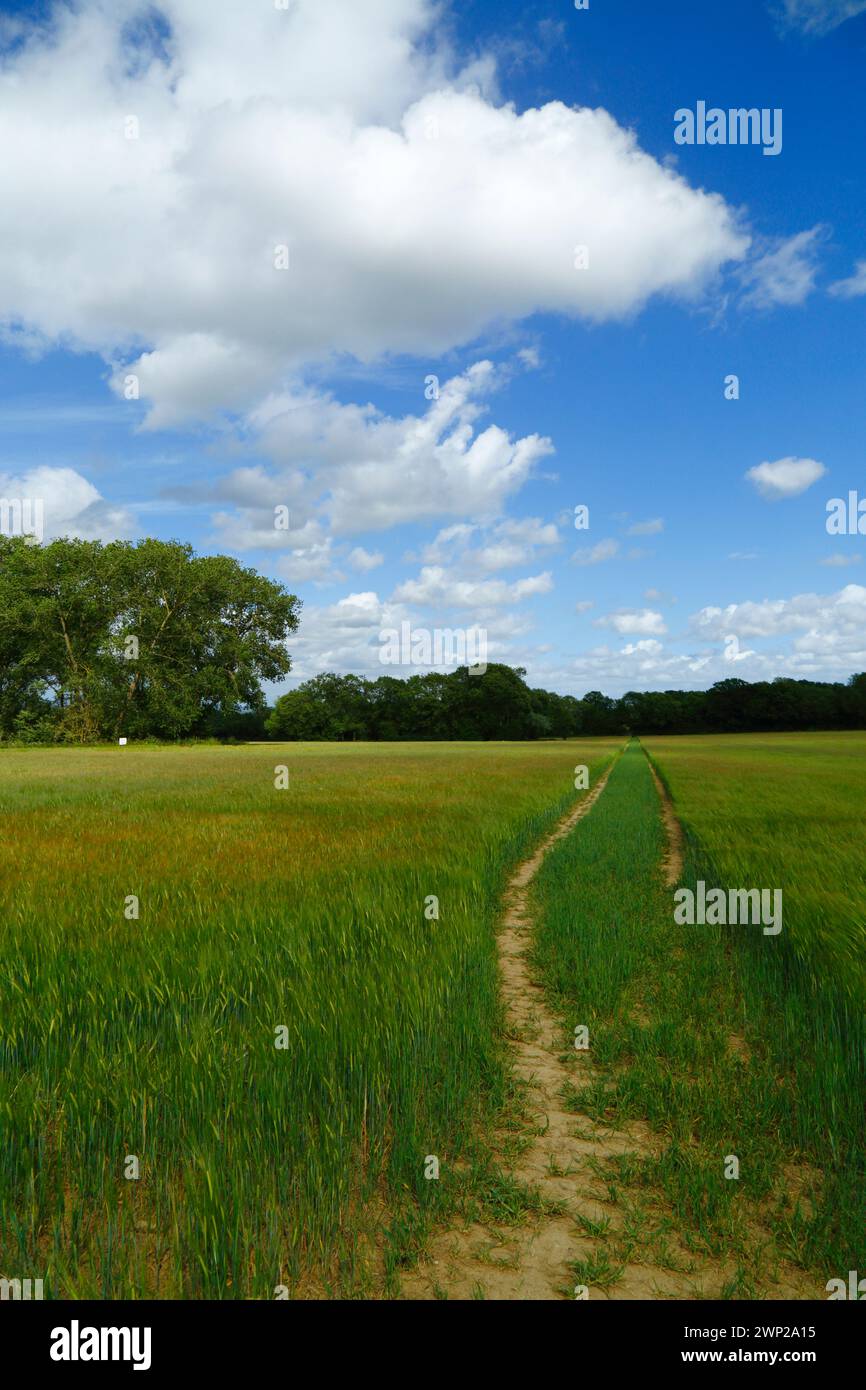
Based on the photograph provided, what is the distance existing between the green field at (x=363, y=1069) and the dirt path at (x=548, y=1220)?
0.11 metres

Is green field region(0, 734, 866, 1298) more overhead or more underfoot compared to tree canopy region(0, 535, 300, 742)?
more underfoot

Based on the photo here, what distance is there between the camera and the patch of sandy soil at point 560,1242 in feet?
9.35

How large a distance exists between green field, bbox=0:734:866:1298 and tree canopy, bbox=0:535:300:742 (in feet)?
227

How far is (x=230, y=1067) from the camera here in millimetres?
3984

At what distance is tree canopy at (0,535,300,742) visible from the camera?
2899 inches

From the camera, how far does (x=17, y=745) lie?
70.6 meters

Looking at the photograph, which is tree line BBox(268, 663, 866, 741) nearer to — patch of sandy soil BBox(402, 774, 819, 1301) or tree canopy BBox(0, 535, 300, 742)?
tree canopy BBox(0, 535, 300, 742)
